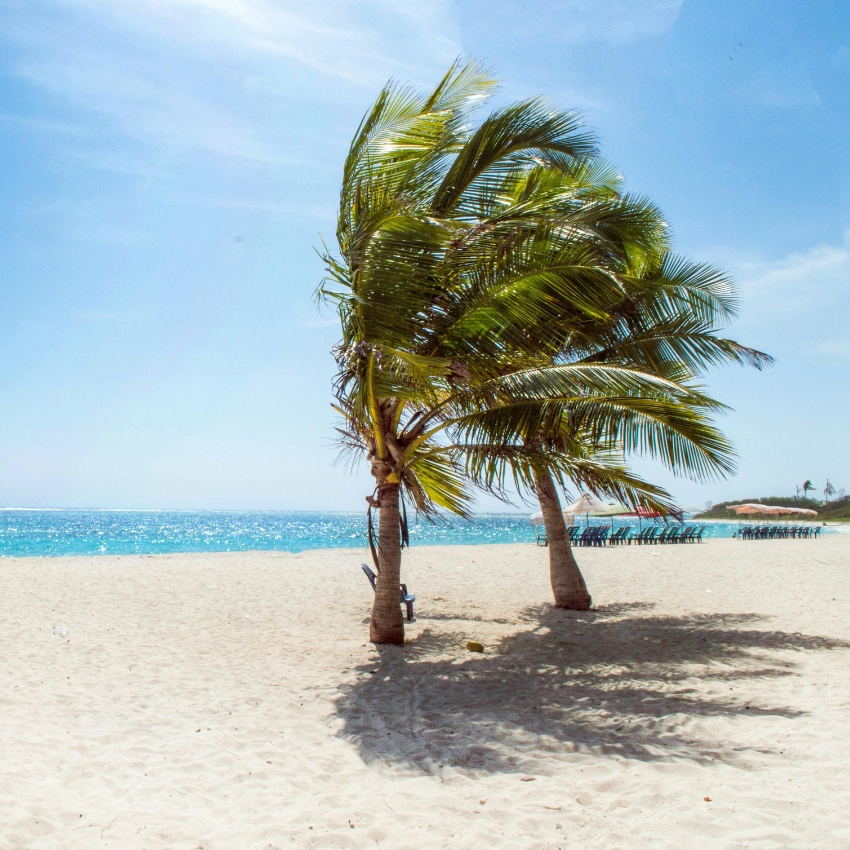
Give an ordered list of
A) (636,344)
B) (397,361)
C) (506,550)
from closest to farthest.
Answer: (397,361)
(636,344)
(506,550)

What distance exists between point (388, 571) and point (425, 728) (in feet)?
8.35

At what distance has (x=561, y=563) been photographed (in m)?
9.58

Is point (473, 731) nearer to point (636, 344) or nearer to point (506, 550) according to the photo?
point (636, 344)

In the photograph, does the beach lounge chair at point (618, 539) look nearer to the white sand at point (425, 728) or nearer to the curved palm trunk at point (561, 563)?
the white sand at point (425, 728)

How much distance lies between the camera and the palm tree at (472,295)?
18.9 feet

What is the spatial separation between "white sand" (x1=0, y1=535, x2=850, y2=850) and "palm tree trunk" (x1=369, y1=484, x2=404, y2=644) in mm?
253

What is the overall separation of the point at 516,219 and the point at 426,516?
12.0 feet

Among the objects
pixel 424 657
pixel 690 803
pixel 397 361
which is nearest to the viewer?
pixel 690 803

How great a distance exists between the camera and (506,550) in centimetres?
2272

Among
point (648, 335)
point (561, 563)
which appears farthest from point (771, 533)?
point (648, 335)

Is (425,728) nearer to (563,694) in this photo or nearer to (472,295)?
(563,694)

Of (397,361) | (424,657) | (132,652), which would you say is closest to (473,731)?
(424,657)

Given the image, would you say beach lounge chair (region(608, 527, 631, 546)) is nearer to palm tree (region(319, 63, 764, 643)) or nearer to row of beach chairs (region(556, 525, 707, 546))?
row of beach chairs (region(556, 525, 707, 546))

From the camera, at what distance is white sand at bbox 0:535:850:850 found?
3.10 m
